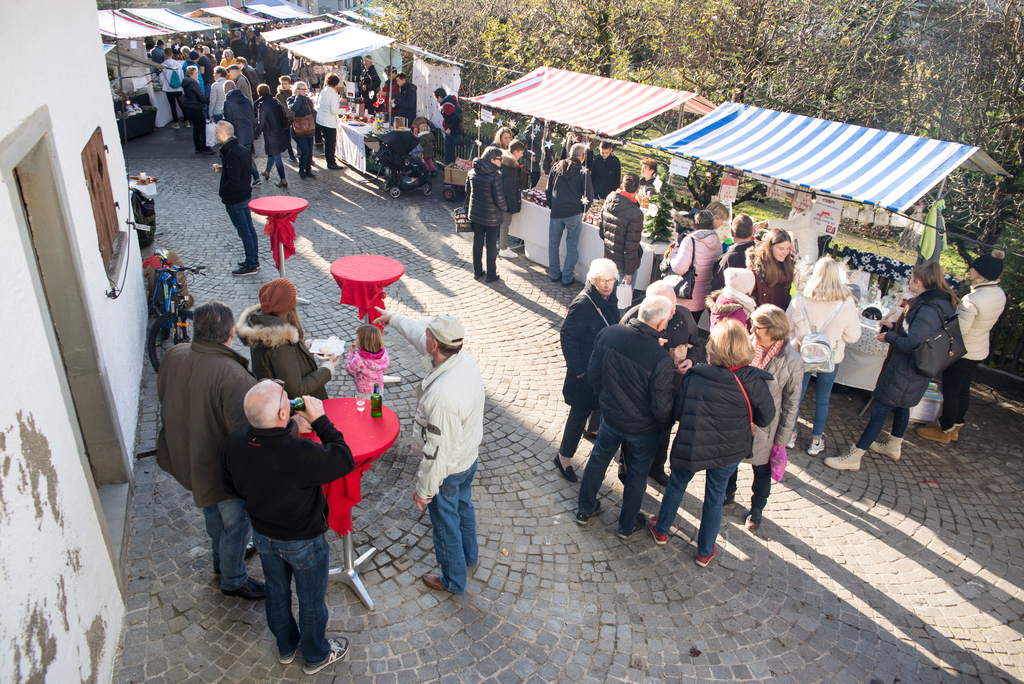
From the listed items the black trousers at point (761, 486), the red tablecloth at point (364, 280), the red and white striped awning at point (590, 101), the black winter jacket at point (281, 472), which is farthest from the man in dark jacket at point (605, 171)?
the black winter jacket at point (281, 472)

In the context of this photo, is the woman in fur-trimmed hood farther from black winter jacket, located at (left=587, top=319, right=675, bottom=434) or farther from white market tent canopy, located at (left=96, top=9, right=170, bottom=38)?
white market tent canopy, located at (left=96, top=9, right=170, bottom=38)

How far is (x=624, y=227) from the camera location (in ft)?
24.3

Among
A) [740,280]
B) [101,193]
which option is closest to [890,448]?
[740,280]

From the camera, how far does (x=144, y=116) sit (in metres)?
14.5

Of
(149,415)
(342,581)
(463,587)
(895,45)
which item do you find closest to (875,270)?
(895,45)

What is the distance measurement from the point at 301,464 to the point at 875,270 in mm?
7019

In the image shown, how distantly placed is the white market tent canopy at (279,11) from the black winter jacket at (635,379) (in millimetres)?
25179

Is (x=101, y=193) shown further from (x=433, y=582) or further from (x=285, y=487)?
(x=433, y=582)

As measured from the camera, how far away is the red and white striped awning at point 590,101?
874cm

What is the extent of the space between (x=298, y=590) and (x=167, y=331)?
13.6 ft

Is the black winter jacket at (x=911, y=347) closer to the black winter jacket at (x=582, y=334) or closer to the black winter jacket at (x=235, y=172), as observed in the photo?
the black winter jacket at (x=582, y=334)

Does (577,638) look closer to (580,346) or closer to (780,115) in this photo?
(580,346)

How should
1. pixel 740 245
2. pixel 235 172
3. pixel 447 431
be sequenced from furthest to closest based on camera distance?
pixel 235 172, pixel 740 245, pixel 447 431

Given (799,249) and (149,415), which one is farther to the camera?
(799,249)
